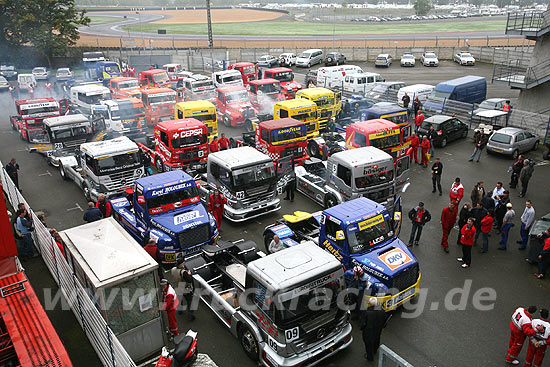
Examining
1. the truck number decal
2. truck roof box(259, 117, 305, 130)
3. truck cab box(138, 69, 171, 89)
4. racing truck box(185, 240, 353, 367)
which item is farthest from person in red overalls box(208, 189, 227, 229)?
truck cab box(138, 69, 171, 89)

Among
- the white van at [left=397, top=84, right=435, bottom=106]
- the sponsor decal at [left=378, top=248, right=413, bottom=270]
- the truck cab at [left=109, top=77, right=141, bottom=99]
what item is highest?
the truck cab at [left=109, top=77, right=141, bottom=99]

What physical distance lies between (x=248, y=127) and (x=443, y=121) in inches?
478

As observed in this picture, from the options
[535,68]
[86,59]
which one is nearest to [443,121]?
[535,68]

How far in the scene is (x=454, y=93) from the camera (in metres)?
30.2

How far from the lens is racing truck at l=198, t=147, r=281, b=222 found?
15961 millimetres

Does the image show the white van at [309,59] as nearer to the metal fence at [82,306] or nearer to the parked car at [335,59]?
the parked car at [335,59]

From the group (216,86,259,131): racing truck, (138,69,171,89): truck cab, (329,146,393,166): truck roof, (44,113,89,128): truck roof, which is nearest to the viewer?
(329,146,393,166): truck roof

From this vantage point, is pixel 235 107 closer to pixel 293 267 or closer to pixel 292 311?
pixel 293 267

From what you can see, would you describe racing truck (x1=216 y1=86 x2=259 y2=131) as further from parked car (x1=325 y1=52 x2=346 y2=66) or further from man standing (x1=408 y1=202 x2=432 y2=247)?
parked car (x1=325 y1=52 x2=346 y2=66)

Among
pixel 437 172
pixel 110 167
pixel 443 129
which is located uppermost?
pixel 110 167

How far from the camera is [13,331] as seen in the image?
8.00 metres

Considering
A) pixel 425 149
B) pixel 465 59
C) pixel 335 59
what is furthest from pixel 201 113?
pixel 465 59

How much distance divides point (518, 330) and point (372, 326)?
311 cm

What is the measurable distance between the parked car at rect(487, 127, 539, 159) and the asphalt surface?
6.69 ft
